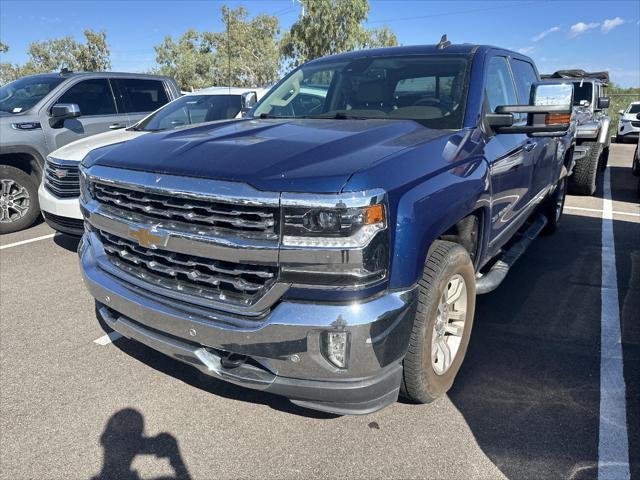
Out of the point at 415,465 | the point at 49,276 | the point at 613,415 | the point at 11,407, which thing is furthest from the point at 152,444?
the point at 49,276

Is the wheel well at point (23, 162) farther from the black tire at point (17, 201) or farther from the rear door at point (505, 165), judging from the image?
the rear door at point (505, 165)

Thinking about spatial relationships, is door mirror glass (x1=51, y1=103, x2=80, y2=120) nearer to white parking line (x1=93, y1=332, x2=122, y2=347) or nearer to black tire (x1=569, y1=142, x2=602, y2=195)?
white parking line (x1=93, y1=332, x2=122, y2=347)

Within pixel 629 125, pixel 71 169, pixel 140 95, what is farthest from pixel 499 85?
pixel 629 125

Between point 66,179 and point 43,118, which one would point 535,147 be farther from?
point 43,118

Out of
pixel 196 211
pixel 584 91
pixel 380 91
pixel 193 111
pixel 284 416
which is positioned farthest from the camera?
pixel 584 91

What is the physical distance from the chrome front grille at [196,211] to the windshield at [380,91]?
1.49 metres

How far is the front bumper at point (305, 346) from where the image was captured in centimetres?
196

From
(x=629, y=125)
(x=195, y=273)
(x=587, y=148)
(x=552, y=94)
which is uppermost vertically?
(x=552, y=94)

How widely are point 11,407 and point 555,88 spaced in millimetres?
3812

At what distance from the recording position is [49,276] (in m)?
4.73

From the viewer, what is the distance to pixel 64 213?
16.5 feet

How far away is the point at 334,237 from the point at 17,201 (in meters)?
5.95

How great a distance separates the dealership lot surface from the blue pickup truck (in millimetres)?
274

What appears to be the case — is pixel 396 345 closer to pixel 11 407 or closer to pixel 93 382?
pixel 93 382
